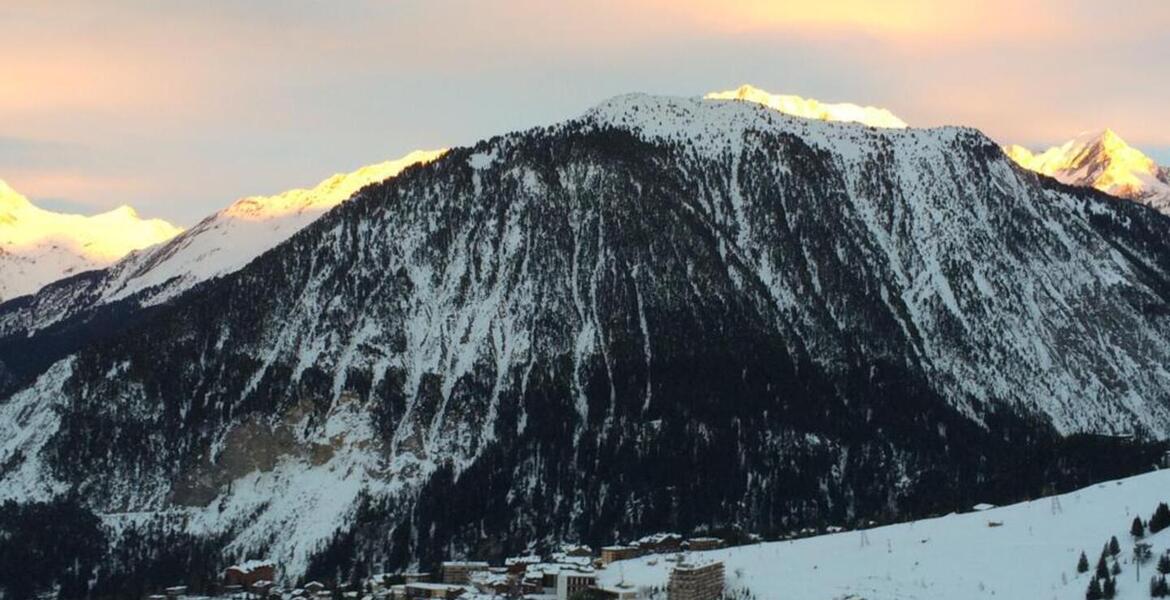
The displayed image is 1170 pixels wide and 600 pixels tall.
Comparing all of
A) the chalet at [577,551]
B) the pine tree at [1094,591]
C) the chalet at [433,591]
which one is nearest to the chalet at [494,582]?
the chalet at [433,591]

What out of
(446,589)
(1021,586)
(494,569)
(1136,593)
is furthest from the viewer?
(494,569)

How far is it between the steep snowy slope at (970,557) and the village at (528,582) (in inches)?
122

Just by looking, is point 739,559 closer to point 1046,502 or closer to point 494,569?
point 1046,502

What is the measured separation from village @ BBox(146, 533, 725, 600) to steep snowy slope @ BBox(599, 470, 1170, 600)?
3.09 meters

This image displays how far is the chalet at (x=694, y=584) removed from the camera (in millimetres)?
124062

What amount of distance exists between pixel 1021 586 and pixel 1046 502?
971 inches

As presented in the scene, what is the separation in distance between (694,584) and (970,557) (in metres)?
20.7

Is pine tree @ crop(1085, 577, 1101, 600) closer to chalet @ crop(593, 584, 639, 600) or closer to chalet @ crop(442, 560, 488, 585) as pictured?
chalet @ crop(593, 584, 639, 600)

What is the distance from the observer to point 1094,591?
342ft

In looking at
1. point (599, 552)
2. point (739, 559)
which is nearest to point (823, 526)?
point (599, 552)

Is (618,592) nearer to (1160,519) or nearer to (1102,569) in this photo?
(1102,569)

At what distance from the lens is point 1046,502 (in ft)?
444

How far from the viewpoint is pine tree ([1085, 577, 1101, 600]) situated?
104 m

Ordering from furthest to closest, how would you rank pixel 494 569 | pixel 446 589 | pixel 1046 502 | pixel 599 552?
1. pixel 599 552
2. pixel 494 569
3. pixel 446 589
4. pixel 1046 502
